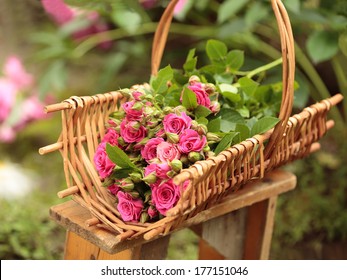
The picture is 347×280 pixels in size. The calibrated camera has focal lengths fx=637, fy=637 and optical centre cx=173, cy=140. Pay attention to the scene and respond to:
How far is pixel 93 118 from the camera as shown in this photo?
1.33m

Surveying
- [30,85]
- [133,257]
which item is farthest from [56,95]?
[133,257]

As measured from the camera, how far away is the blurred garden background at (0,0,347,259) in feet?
6.35

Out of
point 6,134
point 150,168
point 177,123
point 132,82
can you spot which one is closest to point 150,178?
point 150,168

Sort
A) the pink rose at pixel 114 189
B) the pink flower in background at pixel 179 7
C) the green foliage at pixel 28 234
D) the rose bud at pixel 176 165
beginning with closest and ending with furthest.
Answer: the rose bud at pixel 176 165 < the pink rose at pixel 114 189 < the green foliage at pixel 28 234 < the pink flower in background at pixel 179 7

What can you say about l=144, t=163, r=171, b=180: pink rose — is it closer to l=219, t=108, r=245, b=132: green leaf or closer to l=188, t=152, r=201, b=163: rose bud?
l=188, t=152, r=201, b=163: rose bud

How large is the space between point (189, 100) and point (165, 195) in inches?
8.4

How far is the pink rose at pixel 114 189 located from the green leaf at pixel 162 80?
0.22m

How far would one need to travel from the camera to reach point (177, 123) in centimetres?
119

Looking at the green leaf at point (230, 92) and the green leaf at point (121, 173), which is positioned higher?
the green leaf at point (230, 92)

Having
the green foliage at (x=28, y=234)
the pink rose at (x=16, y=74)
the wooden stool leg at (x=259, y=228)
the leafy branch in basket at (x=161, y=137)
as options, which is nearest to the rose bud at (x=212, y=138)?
the leafy branch in basket at (x=161, y=137)

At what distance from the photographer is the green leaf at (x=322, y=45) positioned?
1882mm

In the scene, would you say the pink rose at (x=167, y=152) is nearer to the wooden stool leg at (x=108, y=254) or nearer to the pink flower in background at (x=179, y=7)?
the wooden stool leg at (x=108, y=254)

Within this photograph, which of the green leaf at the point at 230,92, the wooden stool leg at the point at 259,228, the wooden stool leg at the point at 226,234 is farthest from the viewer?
the wooden stool leg at the point at 259,228

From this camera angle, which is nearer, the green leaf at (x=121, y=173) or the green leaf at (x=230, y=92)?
the green leaf at (x=121, y=173)
